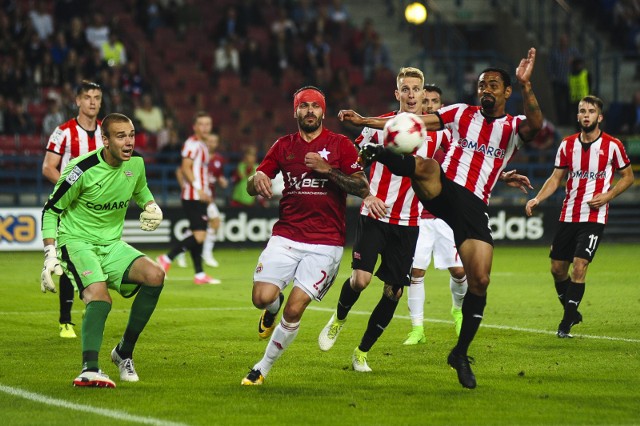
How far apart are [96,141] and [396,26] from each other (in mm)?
22367

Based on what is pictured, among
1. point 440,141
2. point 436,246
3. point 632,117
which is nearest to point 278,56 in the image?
point 632,117

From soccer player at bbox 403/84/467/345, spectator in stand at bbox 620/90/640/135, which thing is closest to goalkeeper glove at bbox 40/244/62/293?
soccer player at bbox 403/84/467/345

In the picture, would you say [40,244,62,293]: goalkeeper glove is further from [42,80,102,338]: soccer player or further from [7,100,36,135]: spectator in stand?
[7,100,36,135]: spectator in stand

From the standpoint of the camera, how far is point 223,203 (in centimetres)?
2617

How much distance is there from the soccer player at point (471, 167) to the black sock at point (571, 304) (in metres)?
2.59

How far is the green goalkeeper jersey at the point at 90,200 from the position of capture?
8.76 m

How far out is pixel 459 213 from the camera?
874 cm

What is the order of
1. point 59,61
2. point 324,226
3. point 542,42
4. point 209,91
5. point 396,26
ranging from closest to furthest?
point 324,226 → point 59,61 → point 209,91 → point 542,42 → point 396,26

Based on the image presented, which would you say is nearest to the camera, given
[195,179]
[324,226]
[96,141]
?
[324,226]

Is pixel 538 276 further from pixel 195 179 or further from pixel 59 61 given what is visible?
pixel 59 61

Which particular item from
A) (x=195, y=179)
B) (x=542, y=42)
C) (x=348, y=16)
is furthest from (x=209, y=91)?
(x=195, y=179)

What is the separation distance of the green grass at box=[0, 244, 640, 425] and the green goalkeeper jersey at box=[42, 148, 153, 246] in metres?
1.10

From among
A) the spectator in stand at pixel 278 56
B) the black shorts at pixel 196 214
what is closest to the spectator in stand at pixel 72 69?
the spectator in stand at pixel 278 56

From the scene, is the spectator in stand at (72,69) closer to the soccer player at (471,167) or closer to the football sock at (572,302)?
the football sock at (572,302)
